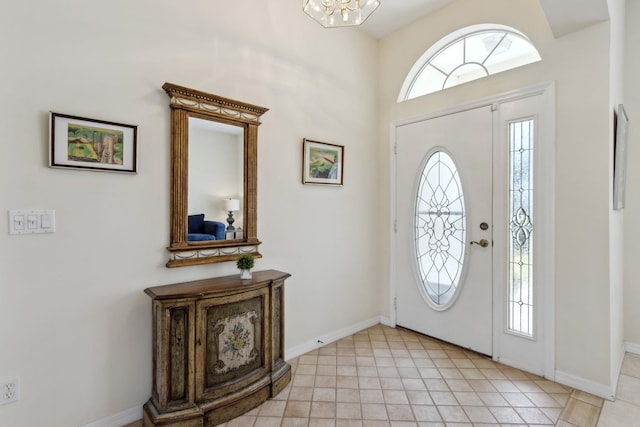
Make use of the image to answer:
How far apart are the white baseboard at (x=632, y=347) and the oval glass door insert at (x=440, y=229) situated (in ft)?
5.01

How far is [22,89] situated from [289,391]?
7.57 feet

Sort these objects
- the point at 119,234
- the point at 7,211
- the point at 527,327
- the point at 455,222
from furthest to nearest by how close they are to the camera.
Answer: the point at 455,222 < the point at 527,327 < the point at 119,234 < the point at 7,211

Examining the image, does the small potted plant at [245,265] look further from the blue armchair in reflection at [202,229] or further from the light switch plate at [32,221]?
the light switch plate at [32,221]

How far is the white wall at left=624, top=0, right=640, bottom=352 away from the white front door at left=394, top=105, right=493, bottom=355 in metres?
1.28

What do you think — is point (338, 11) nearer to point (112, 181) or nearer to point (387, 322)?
point (112, 181)

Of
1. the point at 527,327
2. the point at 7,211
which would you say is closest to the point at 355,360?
the point at 527,327

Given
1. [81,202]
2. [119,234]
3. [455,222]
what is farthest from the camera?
[455,222]

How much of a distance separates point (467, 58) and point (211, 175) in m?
2.46

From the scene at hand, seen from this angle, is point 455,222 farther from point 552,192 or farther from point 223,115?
point 223,115

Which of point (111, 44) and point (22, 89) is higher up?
point (111, 44)

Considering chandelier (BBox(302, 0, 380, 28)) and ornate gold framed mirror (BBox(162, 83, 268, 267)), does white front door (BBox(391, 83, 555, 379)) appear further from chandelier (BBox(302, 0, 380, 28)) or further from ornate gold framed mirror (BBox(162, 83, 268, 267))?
ornate gold framed mirror (BBox(162, 83, 268, 267))

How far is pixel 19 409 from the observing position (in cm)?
155

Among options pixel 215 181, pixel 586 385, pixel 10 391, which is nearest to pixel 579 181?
pixel 586 385

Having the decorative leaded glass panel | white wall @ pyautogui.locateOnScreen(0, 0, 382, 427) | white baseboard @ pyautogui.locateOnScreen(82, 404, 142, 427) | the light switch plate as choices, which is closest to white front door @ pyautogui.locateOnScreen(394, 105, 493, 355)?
the decorative leaded glass panel
